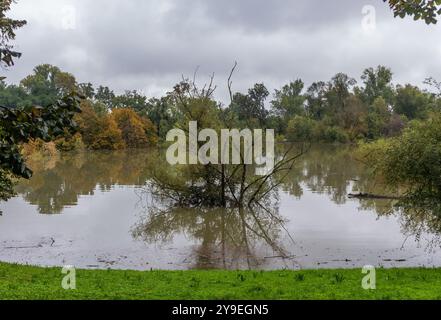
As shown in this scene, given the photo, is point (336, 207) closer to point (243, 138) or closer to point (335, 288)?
point (243, 138)

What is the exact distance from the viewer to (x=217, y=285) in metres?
9.83

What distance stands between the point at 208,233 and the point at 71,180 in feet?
66.3

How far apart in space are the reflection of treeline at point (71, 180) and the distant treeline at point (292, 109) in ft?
66.5

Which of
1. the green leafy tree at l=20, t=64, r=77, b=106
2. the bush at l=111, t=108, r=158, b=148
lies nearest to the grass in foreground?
the bush at l=111, t=108, r=158, b=148

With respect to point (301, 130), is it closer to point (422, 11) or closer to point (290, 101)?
point (290, 101)

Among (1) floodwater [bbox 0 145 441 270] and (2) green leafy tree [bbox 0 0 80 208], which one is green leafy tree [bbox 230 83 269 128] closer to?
(1) floodwater [bbox 0 145 441 270]

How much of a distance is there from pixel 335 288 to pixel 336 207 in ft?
52.8

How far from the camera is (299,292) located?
29.0 ft

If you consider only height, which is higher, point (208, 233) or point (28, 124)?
point (28, 124)

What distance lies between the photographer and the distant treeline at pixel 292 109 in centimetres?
7725

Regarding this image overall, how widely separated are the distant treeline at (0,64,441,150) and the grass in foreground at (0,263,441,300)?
5228cm

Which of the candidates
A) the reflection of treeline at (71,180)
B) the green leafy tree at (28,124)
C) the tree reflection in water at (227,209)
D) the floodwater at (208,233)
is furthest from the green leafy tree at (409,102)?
the green leafy tree at (28,124)

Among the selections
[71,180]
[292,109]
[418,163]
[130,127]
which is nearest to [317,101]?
[292,109]

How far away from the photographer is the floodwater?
50.0 ft
